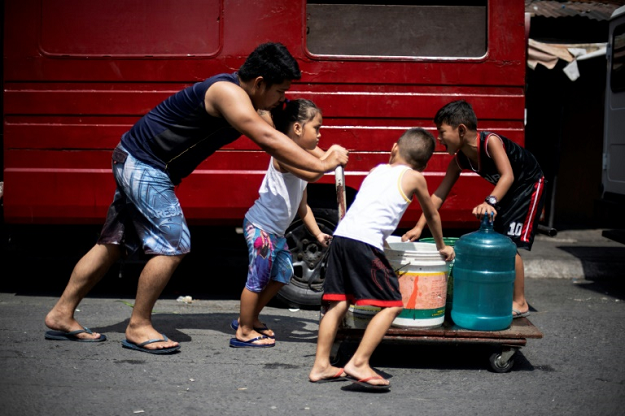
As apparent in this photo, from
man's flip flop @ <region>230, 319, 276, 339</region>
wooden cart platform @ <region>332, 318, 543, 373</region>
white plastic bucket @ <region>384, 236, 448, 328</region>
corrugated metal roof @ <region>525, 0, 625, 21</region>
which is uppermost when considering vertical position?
corrugated metal roof @ <region>525, 0, 625, 21</region>

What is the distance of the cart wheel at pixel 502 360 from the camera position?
4137mm

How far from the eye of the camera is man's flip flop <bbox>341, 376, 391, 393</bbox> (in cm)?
371

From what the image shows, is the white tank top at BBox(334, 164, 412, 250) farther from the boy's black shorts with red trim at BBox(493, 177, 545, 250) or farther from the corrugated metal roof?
the corrugated metal roof

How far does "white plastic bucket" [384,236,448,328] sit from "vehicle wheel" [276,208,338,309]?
61.7 inches

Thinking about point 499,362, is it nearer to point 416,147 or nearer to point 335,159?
point 416,147

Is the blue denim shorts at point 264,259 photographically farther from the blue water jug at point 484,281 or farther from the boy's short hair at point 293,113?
the blue water jug at point 484,281

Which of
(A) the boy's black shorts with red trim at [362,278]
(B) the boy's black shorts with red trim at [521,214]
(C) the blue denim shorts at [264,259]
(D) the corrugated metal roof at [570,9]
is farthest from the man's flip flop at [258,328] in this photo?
(D) the corrugated metal roof at [570,9]

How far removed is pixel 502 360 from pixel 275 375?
1254mm

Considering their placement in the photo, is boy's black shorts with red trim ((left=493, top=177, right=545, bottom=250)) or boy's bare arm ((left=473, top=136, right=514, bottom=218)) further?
boy's black shorts with red trim ((left=493, top=177, right=545, bottom=250))

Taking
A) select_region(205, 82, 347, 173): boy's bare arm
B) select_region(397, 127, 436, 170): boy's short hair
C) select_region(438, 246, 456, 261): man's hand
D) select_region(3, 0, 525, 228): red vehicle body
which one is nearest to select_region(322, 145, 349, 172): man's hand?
select_region(205, 82, 347, 173): boy's bare arm

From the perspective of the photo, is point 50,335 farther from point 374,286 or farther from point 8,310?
point 374,286

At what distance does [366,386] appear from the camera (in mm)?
3699

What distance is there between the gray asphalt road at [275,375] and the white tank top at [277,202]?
0.77m

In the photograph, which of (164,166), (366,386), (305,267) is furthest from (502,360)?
(164,166)
